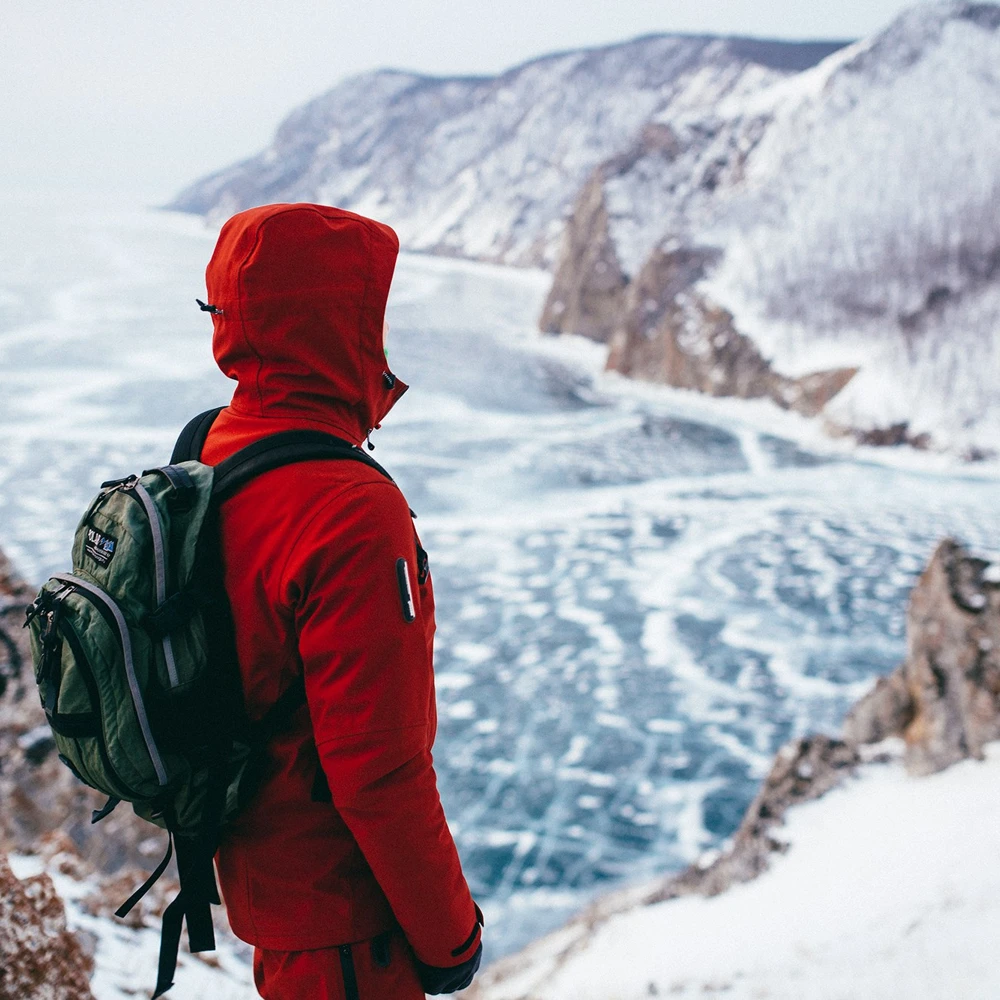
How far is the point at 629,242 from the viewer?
3816cm

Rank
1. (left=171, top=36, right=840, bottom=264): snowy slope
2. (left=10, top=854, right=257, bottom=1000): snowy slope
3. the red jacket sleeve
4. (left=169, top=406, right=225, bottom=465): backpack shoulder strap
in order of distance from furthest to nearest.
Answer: (left=171, top=36, right=840, bottom=264): snowy slope
(left=10, top=854, right=257, bottom=1000): snowy slope
(left=169, top=406, right=225, bottom=465): backpack shoulder strap
the red jacket sleeve

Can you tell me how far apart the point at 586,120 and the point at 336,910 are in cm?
9641

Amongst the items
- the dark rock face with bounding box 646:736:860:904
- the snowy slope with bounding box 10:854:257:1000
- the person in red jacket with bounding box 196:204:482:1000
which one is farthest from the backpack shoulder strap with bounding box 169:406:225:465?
the dark rock face with bounding box 646:736:860:904

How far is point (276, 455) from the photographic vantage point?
1520 mm

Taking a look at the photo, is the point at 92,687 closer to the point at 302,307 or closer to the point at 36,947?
the point at 302,307

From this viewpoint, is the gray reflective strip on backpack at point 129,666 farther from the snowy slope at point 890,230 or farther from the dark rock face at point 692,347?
the dark rock face at point 692,347

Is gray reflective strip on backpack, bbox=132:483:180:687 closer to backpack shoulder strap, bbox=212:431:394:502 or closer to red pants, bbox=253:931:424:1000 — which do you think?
backpack shoulder strap, bbox=212:431:394:502

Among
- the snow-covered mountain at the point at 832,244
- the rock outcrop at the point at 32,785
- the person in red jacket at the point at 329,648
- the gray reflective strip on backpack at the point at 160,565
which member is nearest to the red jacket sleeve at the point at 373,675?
the person in red jacket at the point at 329,648

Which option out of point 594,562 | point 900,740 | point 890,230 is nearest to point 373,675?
point 900,740

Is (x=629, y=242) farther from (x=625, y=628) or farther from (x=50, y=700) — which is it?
(x=50, y=700)

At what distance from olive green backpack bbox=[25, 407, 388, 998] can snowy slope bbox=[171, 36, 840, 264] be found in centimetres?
6856

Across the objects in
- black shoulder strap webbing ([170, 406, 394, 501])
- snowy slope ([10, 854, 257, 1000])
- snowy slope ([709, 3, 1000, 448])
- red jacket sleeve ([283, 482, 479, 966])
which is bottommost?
snowy slope ([709, 3, 1000, 448])

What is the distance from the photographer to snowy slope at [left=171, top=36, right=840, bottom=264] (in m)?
79.4

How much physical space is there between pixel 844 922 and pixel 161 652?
4.12m
